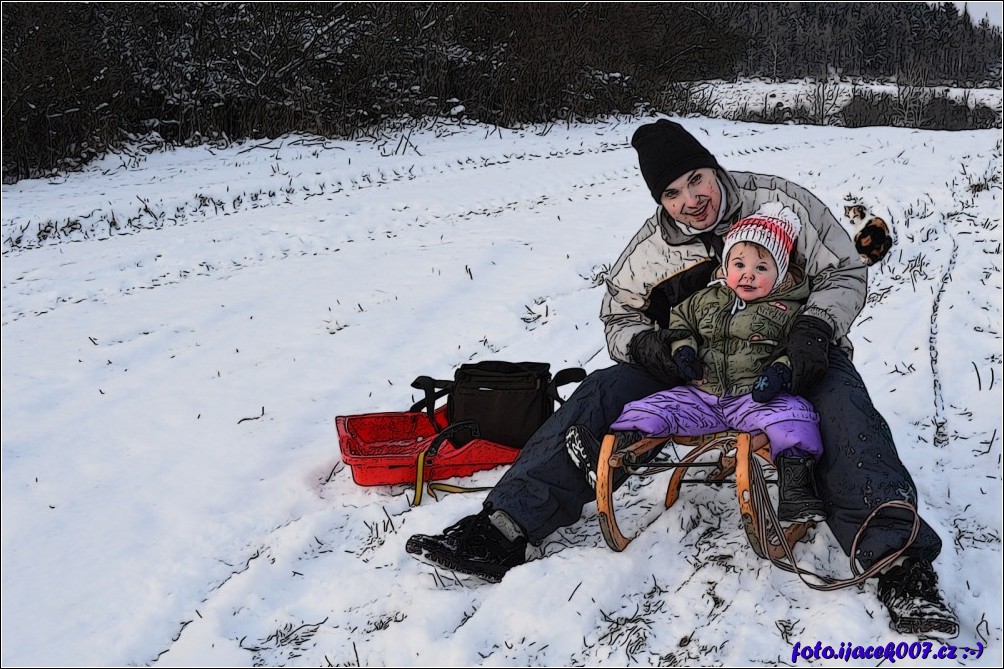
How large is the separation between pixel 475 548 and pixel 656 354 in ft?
2.83

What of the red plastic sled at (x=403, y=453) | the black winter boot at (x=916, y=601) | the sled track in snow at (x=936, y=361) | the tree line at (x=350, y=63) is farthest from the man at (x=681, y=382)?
the tree line at (x=350, y=63)

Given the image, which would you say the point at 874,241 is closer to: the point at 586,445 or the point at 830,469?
A: the point at 830,469

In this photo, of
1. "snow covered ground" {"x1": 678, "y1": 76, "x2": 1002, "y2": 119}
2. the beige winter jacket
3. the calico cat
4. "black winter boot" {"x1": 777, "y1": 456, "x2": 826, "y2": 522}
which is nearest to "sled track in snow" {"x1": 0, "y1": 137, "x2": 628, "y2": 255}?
"snow covered ground" {"x1": 678, "y1": 76, "x2": 1002, "y2": 119}

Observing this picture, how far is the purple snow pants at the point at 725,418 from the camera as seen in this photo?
2711mm

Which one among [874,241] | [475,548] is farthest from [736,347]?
[874,241]

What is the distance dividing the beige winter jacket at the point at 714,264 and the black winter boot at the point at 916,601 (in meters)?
0.79

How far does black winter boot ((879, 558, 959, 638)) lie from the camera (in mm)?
2361

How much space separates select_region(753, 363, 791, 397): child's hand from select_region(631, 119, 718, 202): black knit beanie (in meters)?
0.76

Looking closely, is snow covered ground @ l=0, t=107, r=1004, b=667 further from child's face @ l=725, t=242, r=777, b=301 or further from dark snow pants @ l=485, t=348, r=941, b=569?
child's face @ l=725, t=242, r=777, b=301

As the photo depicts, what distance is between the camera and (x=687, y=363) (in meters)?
3.00

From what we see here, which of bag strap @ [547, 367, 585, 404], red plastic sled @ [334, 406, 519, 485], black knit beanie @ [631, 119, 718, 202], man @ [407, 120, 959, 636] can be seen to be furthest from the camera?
bag strap @ [547, 367, 585, 404]

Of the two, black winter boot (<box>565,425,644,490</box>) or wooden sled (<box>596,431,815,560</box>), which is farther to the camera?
black winter boot (<box>565,425,644,490</box>)

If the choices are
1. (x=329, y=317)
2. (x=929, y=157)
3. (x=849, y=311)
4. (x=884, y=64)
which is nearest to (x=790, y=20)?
(x=929, y=157)

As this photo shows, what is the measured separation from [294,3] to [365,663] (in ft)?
48.1
